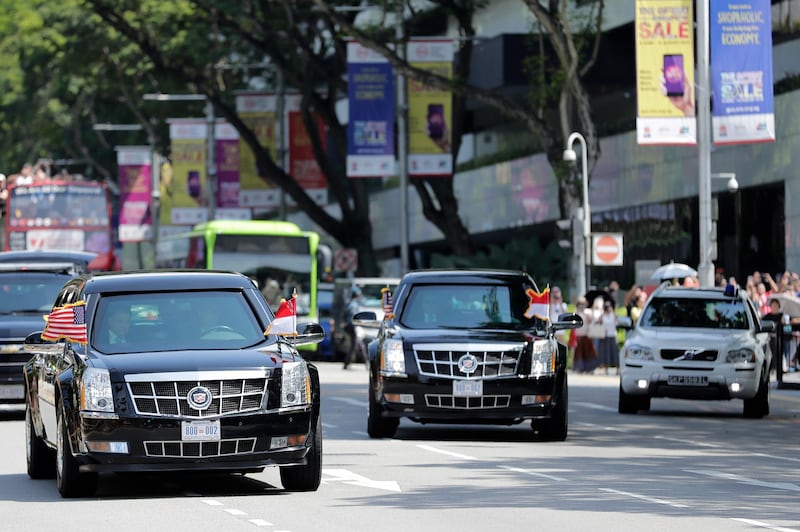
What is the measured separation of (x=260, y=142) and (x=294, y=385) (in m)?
45.8

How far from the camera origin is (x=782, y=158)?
4425 cm

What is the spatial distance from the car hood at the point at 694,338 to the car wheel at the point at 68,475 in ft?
40.6

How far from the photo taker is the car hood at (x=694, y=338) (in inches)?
1026

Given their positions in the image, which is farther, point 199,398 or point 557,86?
point 557,86

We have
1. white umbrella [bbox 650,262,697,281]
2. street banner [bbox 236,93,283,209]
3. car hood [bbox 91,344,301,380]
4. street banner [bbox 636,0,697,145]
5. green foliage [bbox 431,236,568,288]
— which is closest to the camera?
car hood [bbox 91,344,301,380]

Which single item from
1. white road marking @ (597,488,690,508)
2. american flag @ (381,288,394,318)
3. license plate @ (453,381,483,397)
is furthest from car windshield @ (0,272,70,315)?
white road marking @ (597,488,690,508)

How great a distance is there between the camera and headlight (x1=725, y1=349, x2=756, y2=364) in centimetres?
2588

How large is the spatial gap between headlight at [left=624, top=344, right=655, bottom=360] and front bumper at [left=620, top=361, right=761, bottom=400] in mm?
80

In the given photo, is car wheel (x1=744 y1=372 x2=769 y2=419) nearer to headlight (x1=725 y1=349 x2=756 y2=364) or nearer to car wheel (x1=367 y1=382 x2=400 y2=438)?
headlight (x1=725 y1=349 x2=756 y2=364)

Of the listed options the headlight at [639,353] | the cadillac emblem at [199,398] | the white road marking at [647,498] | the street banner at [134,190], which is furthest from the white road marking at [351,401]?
the street banner at [134,190]

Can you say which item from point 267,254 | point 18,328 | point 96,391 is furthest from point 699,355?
point 267,254

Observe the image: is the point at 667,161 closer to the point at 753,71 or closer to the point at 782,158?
the point at 782,158

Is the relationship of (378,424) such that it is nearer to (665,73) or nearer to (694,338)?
(694,338)

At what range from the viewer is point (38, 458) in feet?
55.1
